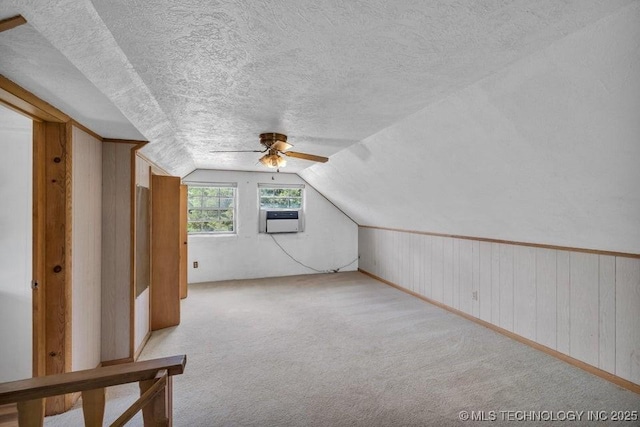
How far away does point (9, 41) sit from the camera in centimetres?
106

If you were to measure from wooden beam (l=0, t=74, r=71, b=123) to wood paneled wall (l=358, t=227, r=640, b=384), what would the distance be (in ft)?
12.9

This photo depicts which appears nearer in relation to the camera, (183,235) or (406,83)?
(406,83)

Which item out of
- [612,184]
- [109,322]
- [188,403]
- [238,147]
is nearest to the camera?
[612,184]

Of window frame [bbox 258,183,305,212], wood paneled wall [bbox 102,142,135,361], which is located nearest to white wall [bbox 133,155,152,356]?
wood paneled wall [bbox 102,142,135,361]

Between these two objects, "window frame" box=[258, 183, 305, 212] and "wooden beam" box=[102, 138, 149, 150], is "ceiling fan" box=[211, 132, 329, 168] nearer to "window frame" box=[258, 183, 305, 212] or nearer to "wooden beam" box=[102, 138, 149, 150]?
"wooden beam" box=[102, 138, 149, 150]

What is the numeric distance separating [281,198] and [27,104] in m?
4.34

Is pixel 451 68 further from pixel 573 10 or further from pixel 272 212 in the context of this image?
pixel 272 212

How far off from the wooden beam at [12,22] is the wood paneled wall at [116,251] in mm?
1620

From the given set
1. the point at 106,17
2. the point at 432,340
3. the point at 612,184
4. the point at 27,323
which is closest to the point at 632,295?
the point at 612,184

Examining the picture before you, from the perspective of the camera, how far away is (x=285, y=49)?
1401 mm

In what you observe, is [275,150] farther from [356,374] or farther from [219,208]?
[219,208]

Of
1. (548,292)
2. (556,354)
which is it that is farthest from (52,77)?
(556,354)

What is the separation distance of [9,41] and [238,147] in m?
2.43

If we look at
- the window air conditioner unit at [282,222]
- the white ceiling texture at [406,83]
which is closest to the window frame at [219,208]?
the window air conditioner unit at [282,222]
